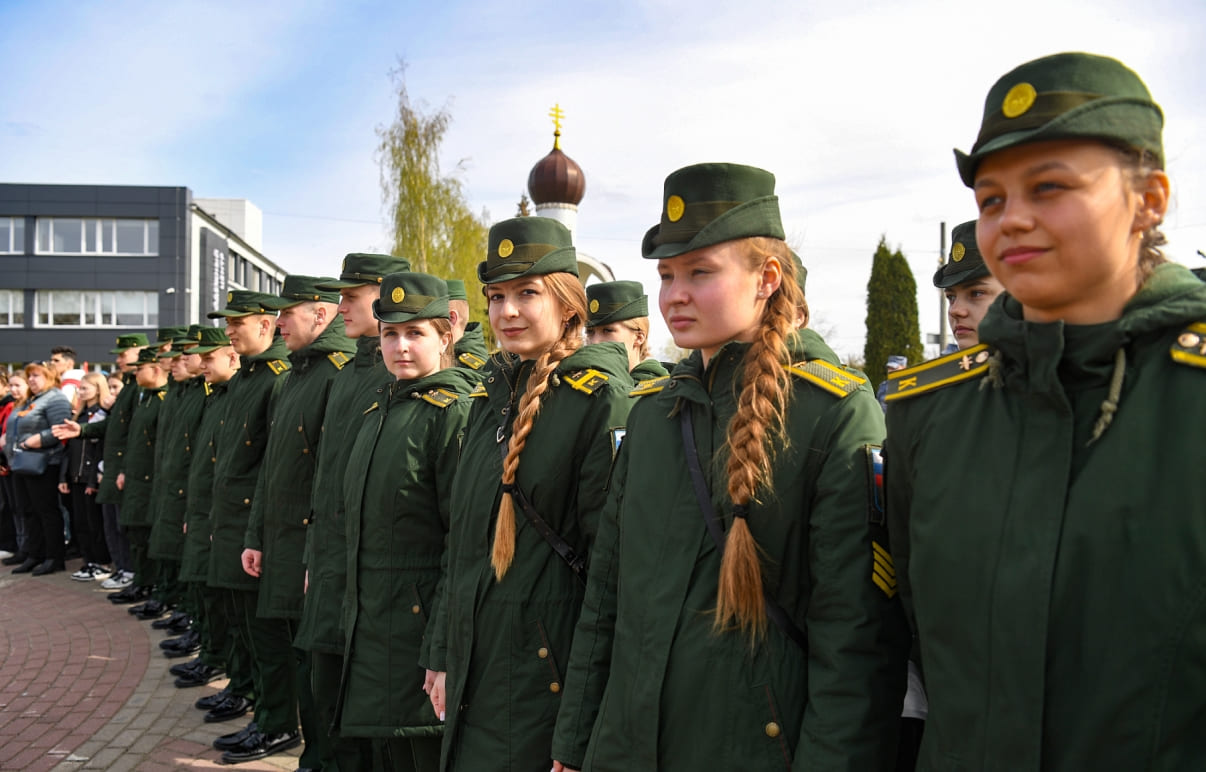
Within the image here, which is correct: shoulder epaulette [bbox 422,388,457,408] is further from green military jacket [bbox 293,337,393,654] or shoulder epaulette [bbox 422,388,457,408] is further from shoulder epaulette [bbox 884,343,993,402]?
shoulder epaulette [bbox 884,343,993,402]

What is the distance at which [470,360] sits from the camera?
476 cm

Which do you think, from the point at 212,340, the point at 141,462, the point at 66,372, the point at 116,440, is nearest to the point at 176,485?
the point at 212,340

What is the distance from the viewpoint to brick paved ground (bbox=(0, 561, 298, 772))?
5223 millimetres

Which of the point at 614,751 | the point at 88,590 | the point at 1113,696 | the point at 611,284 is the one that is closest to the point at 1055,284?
the point at 1113,696

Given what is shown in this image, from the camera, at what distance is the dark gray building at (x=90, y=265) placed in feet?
171

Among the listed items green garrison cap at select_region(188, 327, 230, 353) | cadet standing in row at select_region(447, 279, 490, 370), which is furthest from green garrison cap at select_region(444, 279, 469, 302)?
green garrison cap at select_region(188, 327, 230, 353)

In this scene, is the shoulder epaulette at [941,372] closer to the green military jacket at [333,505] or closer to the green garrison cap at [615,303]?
the green military jacket at [333,505]

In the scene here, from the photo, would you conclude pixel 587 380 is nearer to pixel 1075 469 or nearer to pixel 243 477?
pixel 1075 469

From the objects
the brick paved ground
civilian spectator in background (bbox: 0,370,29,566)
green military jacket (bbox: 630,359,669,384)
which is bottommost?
the brick paved ground

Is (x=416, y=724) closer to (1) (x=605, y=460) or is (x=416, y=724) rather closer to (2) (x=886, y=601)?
(1) (x=605, y=460)

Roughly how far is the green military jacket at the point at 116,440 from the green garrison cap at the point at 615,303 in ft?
20.4

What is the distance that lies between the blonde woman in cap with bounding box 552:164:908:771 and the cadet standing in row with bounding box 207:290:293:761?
3675mm

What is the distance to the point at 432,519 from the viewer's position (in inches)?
150

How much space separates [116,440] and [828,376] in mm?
9737
